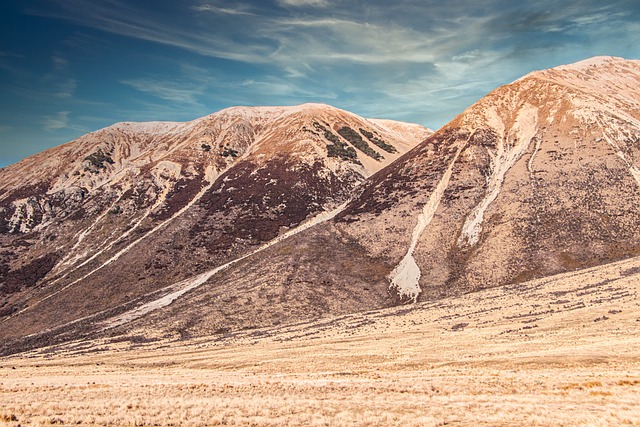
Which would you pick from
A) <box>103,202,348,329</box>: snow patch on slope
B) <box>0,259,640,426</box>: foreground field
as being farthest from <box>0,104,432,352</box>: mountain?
<box>0,259,640,426</box>: foreground field

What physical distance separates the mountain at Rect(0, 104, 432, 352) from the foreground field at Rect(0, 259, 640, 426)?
40.3m

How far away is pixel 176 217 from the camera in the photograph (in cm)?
13562

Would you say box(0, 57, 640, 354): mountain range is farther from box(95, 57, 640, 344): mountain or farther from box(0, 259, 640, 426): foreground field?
box(0, 259, 640, 426): foreground field

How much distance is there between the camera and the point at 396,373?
31.8m

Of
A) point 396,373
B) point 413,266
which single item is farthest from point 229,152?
point 396,373

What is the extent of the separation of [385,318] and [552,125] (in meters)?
101

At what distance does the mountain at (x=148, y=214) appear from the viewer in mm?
101438

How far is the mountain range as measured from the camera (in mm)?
81625

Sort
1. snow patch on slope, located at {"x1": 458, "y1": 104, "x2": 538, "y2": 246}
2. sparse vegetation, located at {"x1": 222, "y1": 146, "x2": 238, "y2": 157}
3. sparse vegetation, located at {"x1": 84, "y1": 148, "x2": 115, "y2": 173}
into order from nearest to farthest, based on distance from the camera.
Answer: snow patch on slope, located at {"x1": 458, "y1": 104, "x2": 538, "y2": 246}
sparse vegetation, located at {"x1": 84, "y1": 148, "x2": 115, "y2": 173}
sparse vegetation, located at {"x1": 222, "y1": 146, "x2": 238, "y2": 157}

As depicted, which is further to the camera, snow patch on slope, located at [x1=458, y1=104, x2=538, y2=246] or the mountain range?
snow patch on slope, located at [x1=458, y1=104, x2=538, y2=246]

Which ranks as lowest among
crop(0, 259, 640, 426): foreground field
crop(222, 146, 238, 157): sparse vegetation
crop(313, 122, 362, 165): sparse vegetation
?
crop(0, 259, 640, 426): foreground field

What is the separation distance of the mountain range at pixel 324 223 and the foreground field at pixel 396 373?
18565 millimetres

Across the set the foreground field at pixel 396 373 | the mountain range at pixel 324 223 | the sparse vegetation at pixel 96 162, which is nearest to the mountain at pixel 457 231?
the mountain range at pixel 324 223

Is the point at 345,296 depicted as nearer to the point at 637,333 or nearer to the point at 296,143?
the point at 637,333
